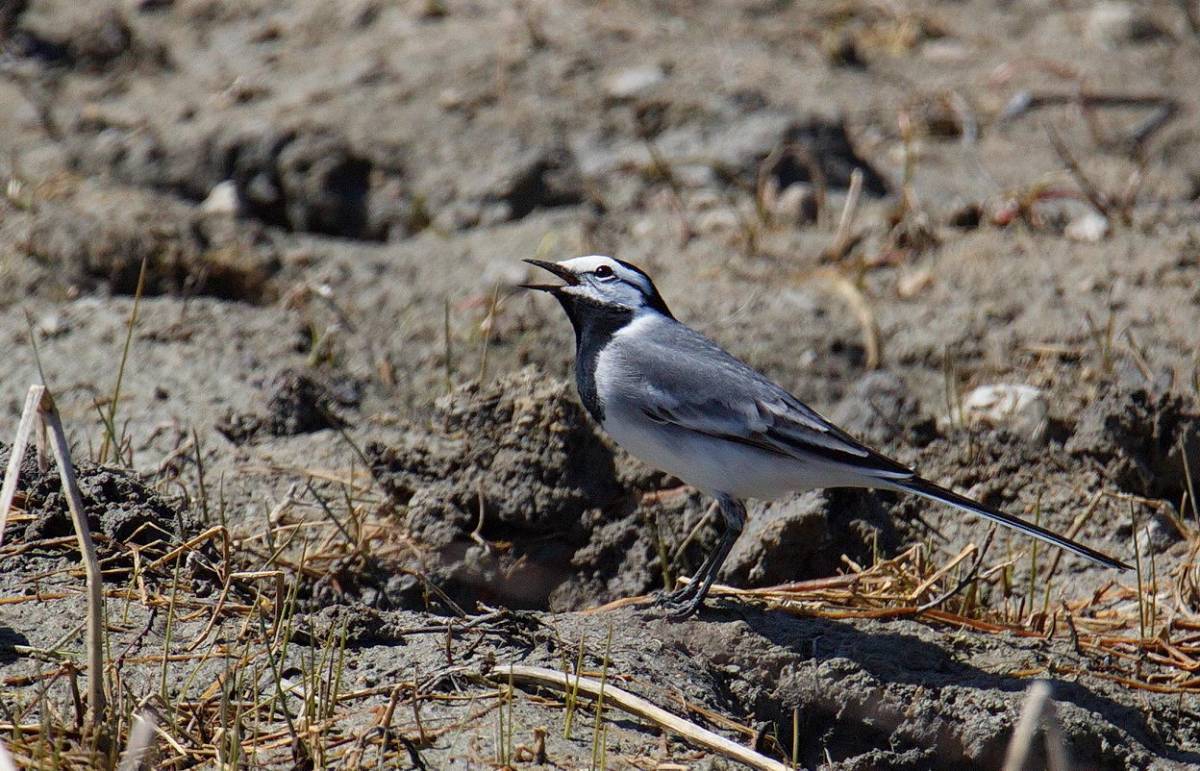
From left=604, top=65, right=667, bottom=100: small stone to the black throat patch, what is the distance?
3437 mm

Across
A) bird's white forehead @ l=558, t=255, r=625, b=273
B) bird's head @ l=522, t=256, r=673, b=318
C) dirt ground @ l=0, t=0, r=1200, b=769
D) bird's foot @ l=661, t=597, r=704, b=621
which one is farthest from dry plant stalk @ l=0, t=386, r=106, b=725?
bird's white forehead @ l=558, t=255, r=625, b=273

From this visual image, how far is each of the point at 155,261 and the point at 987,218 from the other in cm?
432

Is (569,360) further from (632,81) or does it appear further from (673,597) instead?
(632,81)

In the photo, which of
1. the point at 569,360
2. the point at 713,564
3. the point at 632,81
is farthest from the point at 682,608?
the point at 632,81

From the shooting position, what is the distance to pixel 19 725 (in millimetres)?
3445

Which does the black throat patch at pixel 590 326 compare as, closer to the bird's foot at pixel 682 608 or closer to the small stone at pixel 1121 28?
the bird's foot at pixel 682 608

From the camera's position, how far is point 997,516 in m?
4.37

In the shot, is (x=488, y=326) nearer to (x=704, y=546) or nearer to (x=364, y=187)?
(x=704, y=546)

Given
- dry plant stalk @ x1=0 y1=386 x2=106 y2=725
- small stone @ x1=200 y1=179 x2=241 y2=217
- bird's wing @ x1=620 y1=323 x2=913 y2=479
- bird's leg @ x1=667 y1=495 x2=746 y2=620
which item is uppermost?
dry plant stalk @ x1=0 y1=386 x2=106 y2=725

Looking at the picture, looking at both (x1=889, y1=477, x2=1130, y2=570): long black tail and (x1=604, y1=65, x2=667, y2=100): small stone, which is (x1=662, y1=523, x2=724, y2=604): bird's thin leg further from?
(x1=604, y1=65, x2=667, y2=100): small stone

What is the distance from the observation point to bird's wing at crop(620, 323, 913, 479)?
15.2ft

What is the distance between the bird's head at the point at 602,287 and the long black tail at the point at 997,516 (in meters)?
1.35

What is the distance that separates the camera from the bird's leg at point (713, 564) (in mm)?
4480

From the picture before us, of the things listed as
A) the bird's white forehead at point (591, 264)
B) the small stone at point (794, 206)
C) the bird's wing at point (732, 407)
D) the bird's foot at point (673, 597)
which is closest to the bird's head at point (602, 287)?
the bird's white forehead at point (591, 264)
